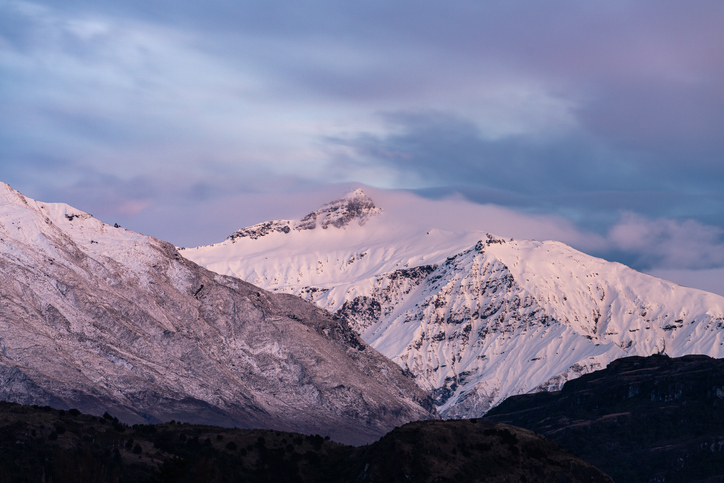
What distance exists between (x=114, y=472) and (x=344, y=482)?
143ft

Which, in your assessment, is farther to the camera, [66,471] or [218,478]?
[218,478]

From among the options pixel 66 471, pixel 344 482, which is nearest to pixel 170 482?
pixel 66 471

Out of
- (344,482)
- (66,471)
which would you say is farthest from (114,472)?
(344,482)

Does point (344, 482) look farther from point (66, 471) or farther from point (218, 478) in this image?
point (66, 471)

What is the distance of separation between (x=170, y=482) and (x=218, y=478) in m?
32.6

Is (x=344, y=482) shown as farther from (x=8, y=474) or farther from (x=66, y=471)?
(x=8, y=474)

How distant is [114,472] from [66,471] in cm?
1191

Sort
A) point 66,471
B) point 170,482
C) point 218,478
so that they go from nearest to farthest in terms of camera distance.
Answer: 1. point 170,482
2. point 66,471
3. point 218,478

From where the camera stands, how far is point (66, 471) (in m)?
180

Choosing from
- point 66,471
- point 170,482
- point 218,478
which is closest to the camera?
point 170,482

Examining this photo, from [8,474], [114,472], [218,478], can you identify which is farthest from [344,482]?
[8,474]

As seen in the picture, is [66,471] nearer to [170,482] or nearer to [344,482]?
[170,482]

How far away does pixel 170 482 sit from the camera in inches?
6447

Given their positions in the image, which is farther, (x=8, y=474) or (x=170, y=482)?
(x=8, y=474)
